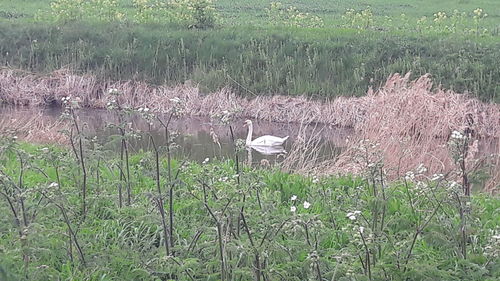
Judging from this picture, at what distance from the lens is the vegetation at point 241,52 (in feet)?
63.2

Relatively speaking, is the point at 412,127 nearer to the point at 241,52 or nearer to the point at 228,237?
the point at 228,237

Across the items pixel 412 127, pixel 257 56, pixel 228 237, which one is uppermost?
pixel 228 237

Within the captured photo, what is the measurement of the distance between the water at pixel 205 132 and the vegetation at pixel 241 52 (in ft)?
6.41

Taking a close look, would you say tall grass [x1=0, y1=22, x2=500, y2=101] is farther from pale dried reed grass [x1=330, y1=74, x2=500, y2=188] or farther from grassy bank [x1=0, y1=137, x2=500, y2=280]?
grassy bank [x1=0, y1=137, x2=500, y2=280]

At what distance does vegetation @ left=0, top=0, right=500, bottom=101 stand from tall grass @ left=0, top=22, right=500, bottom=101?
3 cm

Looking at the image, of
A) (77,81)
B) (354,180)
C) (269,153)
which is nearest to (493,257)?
(354,180)

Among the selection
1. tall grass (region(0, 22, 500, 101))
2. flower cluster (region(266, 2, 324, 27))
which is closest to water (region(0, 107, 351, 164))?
tall grass (region(0, 22, 500, 101))

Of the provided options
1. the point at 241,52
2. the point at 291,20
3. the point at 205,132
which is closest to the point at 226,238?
the point at 205,132

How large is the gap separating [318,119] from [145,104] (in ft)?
14.3

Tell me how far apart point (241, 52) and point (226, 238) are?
54.8ft

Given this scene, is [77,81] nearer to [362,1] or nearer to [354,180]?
[354,180]

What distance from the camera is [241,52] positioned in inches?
834

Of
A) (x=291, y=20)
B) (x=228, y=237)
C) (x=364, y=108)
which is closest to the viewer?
(x=228, y=237)

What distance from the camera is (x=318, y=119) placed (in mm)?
18078
